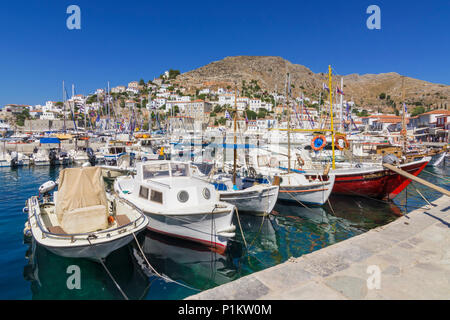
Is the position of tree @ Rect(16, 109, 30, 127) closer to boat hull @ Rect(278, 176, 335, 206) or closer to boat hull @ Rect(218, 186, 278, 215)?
boat hull @ Rect(218, 186, 278, 215)

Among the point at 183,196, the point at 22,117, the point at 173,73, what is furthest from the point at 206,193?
the point at 173,73

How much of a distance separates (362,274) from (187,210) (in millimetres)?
5838

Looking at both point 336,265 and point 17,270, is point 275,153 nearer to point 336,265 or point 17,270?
point 336,265

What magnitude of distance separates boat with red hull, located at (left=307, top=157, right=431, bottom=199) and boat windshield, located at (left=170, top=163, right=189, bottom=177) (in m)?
10.7

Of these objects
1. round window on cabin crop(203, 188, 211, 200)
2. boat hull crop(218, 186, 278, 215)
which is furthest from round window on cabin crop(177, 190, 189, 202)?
boat hull crop(218, 186, 278, 215)

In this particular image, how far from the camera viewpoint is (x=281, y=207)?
1594cm

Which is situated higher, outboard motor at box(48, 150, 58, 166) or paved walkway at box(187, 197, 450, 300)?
outboard motor at box(48, 150, 58, 166)

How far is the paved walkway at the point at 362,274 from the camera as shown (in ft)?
14.1

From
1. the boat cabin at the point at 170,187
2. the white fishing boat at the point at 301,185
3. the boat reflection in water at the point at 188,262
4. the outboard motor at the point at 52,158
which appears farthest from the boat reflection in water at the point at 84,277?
the outboard motor at the point at 52,158

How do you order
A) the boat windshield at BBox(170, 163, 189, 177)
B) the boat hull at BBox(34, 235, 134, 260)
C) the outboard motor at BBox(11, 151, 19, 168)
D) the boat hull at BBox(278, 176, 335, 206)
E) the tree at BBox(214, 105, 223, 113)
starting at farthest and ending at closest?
the tree at BBox(214, 105, 223, 113) → the outboard motor at BBox(11, 151, 19, 168) → the boat hull at BBox(278, 176, 335, 206) → the boat windshield at BBox(170, 163, 189, 177) → the boat hull at BBox(34, 235, 134, 260)

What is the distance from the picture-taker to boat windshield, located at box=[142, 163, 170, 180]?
1116cm

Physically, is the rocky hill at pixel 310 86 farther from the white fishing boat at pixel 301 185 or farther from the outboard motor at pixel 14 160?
the white fishing boat at pixel 301 185
